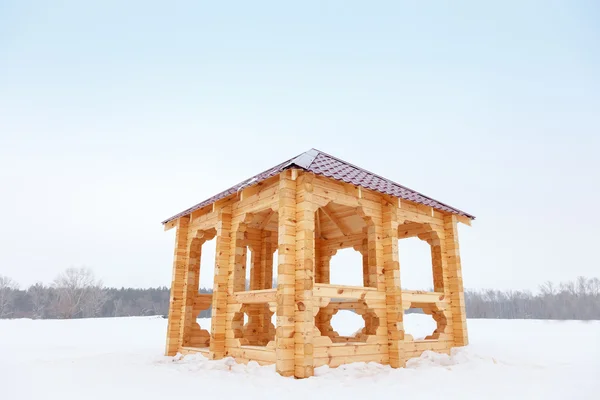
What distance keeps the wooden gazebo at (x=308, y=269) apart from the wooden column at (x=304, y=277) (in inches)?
0.9

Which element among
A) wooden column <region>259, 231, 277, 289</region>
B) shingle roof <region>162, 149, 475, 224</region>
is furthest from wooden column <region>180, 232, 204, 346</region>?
wooden column <region>259, 231, 277, 289</region>

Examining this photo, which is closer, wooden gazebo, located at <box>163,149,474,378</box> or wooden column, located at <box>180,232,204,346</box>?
wooden gazebo, located at <box>163,149,474,378</box>

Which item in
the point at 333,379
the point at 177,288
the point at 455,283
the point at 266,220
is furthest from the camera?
the point at 266,220

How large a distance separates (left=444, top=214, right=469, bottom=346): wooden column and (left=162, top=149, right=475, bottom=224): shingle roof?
2.18 feet

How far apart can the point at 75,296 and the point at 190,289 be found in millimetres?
58513

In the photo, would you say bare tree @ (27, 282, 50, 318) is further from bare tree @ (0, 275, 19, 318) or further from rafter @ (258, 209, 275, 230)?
rafter @ (258, 209, 275, 230)

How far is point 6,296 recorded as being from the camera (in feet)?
225

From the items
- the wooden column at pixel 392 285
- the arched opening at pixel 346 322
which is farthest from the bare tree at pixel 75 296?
the wooden column at pixel 392 285

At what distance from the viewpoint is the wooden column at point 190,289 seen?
504 inches

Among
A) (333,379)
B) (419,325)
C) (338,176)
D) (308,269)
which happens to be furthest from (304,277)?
(419,325)

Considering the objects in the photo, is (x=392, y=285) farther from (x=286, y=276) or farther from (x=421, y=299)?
(x=286, y=276)

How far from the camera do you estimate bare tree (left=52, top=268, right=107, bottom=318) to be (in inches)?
2278

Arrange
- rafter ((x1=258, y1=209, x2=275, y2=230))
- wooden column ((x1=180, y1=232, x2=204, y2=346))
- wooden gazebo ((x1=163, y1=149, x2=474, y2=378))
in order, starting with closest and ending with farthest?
wooden gazebo ((x1=163, y1=149, x2=474, y2=378)) < wooden column ((x1=180, y1=232, x2=204, y2=346)) < rafter ((x1=258, y1=209, x2=275, y2=230))

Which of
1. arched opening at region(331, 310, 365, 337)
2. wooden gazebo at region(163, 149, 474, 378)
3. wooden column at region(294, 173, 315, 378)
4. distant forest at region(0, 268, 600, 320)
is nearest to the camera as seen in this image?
wooden column at region(294, 173, 315, 378)
